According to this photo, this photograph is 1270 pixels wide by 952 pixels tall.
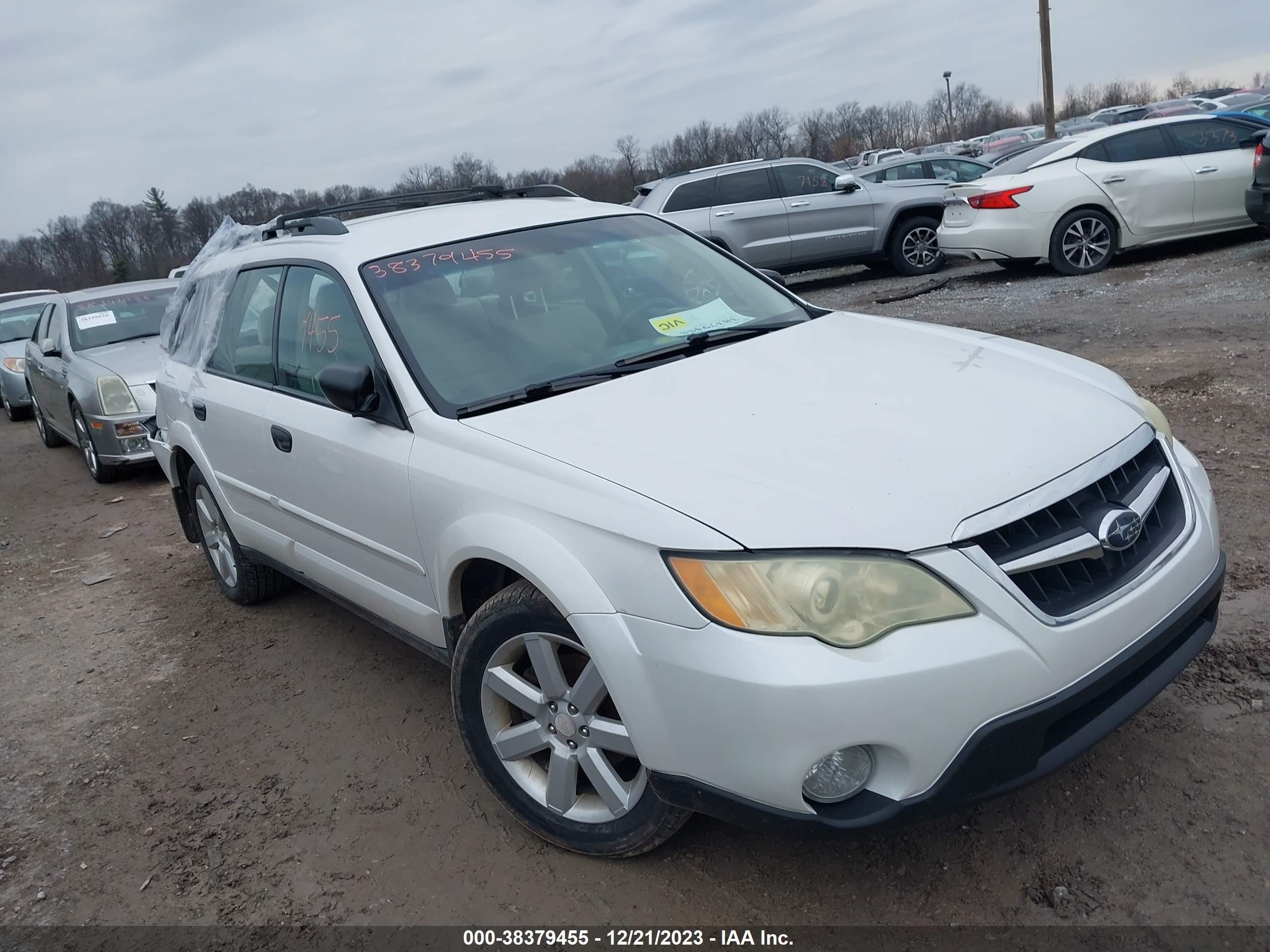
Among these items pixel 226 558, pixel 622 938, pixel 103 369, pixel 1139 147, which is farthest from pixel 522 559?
pixel 1139 147

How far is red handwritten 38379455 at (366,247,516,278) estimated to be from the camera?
3.40m

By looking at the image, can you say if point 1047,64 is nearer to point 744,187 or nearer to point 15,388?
point 744,187

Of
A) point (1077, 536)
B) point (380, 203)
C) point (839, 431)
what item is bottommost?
point (1077, 536)

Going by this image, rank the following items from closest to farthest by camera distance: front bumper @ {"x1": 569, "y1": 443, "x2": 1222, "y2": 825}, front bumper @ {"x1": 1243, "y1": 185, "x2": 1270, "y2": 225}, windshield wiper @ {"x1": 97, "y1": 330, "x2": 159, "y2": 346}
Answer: front bumper @ {"x1": 569, "y1": 443, "x2": 1222, "y2": 825}, windshield wiper @ {"x1": 97, "y1": 330, "x2": 159, "y2": 346}, front bumper @ {"x1": 1243, "y1": 185, "x2": 1270, "y2": 225}

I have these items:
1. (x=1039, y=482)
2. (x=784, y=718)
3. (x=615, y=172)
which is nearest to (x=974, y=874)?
(x=784, y=718)

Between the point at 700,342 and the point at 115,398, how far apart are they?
247 inches

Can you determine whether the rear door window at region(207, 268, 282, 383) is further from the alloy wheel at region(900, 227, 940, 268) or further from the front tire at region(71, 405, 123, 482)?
the alloy wheel at region(900, 227, 940, 268)

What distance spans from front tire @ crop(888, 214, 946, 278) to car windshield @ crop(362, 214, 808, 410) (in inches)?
Answer: 389

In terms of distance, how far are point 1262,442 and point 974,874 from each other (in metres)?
3.51

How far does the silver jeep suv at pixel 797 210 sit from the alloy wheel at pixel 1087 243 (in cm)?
245

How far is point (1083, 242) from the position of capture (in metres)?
10.7

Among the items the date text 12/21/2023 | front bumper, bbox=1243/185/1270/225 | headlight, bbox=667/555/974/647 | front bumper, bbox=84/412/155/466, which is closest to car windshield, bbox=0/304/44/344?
front bumper, bbox=84/412/155/466

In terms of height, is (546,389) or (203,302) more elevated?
(203,302)

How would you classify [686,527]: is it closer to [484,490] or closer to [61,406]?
[484,490]
